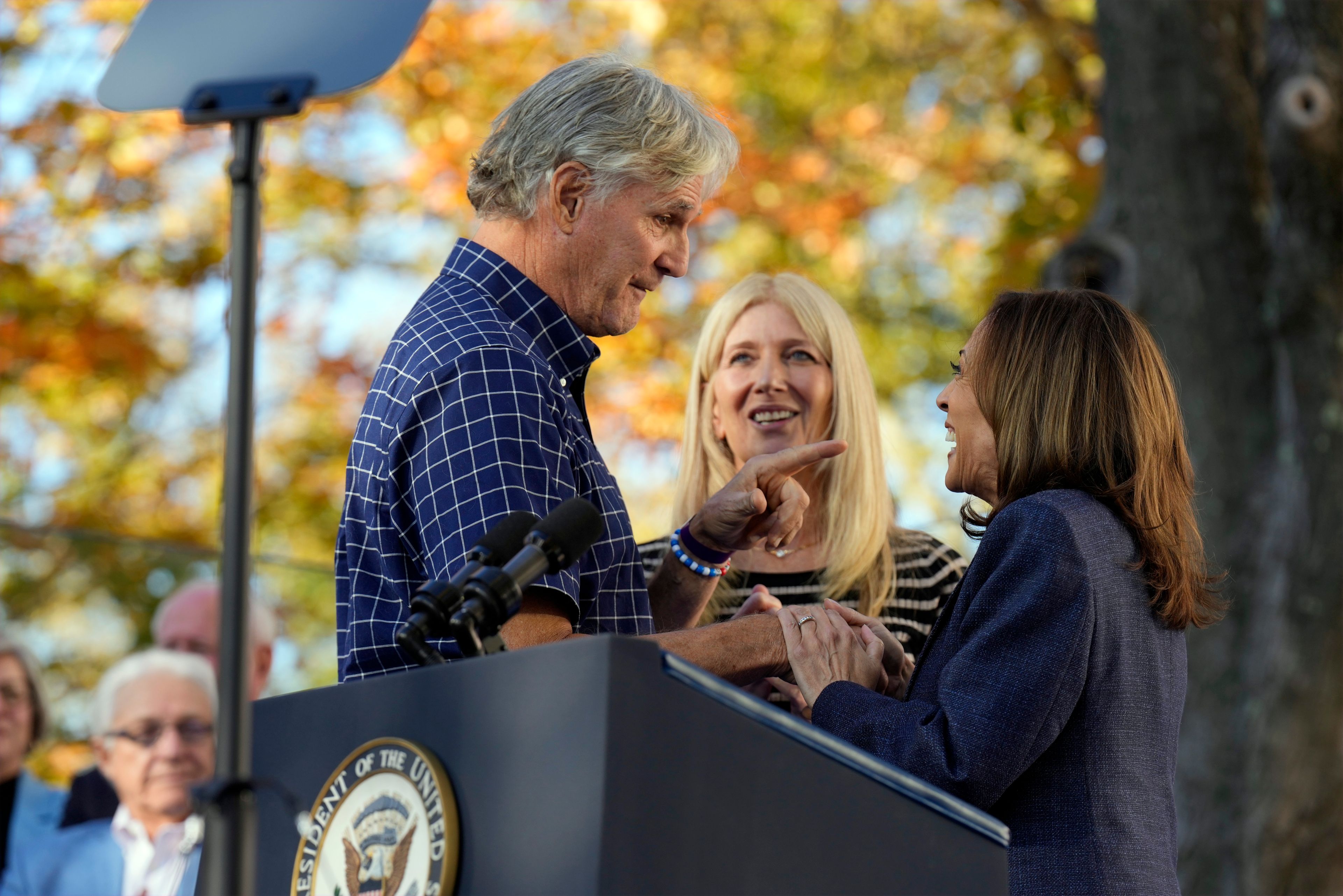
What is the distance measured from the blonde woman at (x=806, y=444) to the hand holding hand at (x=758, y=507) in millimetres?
592

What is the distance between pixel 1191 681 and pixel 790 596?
6.90 feet

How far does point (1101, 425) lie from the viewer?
244cm

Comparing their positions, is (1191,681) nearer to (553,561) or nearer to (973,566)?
(973,566)

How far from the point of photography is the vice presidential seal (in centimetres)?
163

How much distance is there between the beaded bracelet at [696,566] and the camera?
319 centimetres

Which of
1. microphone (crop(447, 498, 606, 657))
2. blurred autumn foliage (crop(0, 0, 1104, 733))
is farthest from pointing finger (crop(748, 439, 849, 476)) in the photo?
blurred autumn foliage (crop(0, 0, 1104, 733))

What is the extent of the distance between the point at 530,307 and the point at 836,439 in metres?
1.63

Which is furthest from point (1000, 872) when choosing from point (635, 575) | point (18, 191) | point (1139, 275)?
point (18, 191)

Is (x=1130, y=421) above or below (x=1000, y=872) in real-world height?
above

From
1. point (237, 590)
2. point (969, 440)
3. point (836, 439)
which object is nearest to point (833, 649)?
point (969, 440)

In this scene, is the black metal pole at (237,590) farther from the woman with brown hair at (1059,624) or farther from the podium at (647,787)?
the woman with brown hair at (1059,624)

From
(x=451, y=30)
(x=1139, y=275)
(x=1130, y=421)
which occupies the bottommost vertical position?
(x=1130, y=421)

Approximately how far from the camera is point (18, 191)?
374 inches

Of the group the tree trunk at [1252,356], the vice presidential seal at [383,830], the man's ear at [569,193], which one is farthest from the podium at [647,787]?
the tree trunk at [1252,356]
